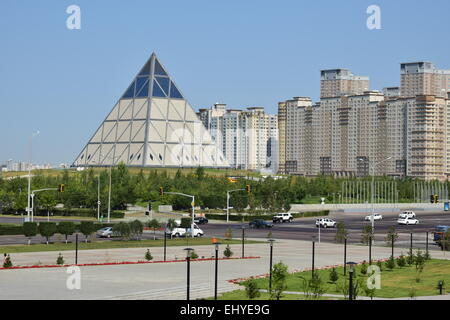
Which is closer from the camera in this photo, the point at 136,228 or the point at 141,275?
the point at 141,275

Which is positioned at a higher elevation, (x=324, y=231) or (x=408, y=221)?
(x=408, y=221)

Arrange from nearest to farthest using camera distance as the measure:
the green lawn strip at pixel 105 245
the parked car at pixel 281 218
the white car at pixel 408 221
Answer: the green lawn strip at pixel 105 245, the white car at pixel 408 221, the parked car at pixel 281 218

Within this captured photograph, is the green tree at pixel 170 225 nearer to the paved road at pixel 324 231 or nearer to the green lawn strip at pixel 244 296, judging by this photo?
the paved road at pixel 324 231

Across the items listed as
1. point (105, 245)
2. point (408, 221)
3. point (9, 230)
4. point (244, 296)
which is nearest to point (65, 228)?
point (105, 245)

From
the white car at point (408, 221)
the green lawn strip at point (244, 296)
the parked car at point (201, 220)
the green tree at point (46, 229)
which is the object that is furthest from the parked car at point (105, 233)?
the white car at point (408, 221)

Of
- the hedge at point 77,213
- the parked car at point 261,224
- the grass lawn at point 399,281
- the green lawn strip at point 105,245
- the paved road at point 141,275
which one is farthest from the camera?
the hedge at point 77,213

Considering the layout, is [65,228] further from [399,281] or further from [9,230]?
[399,281]

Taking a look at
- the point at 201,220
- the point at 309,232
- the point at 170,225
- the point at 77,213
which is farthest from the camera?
the point at 77,213

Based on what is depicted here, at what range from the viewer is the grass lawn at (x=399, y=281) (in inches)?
1427

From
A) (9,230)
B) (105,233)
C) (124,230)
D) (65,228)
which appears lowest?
(105,233)

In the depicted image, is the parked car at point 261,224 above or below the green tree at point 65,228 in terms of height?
below

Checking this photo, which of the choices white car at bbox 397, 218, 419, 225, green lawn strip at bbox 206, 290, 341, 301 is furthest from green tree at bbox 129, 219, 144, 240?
white car at bbox 397, 218, 419, 225

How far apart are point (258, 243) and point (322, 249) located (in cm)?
789

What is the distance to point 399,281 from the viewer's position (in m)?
41.1
